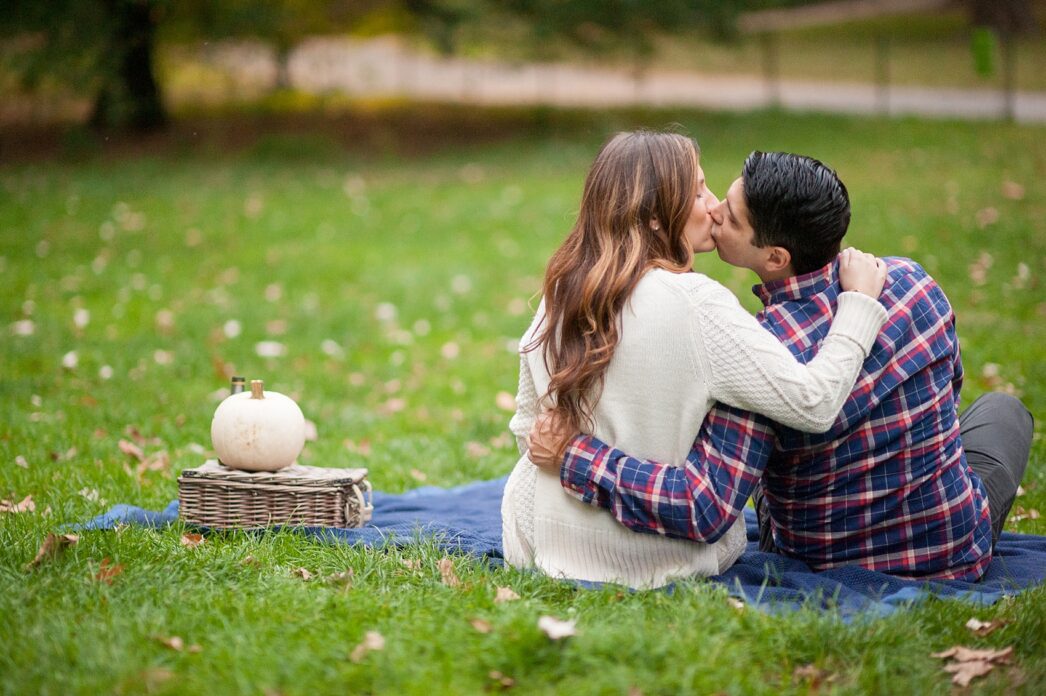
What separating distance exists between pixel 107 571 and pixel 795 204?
2.50 metres

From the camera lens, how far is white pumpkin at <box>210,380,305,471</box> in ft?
13.8

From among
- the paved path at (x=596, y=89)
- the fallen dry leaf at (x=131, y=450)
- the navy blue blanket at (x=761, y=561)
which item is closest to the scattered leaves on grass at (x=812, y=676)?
the navy blue blanket at (x=761, y=561)

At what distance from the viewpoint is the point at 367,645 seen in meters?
3.07

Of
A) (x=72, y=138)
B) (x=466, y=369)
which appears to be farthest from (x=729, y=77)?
(x=466, y=369)

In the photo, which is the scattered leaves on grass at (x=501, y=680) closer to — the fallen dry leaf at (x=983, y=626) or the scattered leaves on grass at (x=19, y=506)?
the fallen dry leaf at (x=983, y=626)

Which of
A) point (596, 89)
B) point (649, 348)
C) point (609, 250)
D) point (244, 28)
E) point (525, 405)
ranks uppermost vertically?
point (244, 28)

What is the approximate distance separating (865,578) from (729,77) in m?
24.6

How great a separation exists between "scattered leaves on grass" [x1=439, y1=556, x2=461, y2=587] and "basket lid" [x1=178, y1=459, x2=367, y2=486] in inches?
26.8

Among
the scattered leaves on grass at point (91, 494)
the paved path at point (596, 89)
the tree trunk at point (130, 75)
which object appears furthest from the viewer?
the paved path at point (596, 89)

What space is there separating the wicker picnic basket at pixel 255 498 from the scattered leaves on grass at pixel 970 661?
226 cm

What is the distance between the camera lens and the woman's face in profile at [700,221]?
3479 mm

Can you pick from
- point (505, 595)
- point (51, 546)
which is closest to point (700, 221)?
point (505, 595)

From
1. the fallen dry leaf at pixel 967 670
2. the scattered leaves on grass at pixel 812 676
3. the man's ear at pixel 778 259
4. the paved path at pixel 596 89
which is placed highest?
the paved path at pixel 596 89

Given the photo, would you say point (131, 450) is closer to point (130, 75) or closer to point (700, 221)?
point (700, 221)
